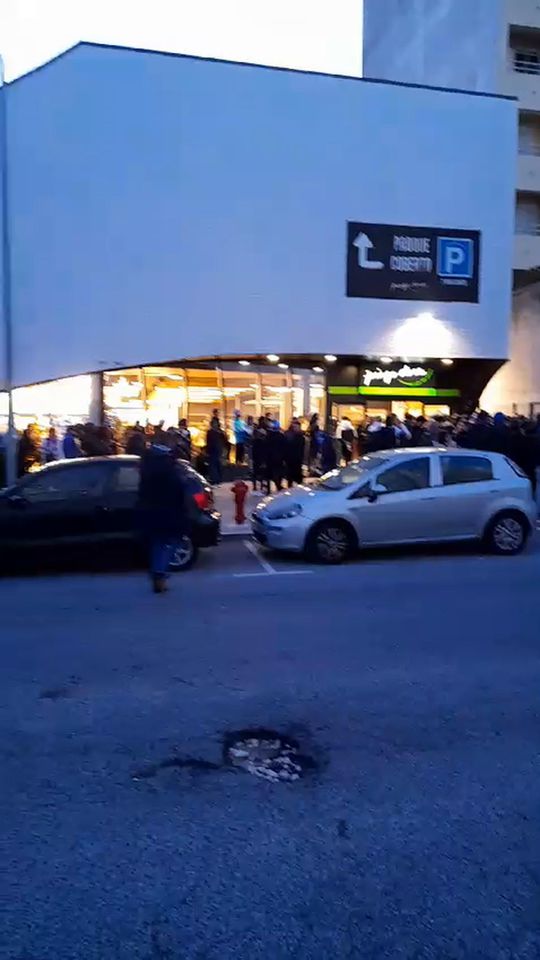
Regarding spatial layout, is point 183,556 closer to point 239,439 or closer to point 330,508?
point 330,508

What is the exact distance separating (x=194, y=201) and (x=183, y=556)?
15.0 m

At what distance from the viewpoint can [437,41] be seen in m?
38.0

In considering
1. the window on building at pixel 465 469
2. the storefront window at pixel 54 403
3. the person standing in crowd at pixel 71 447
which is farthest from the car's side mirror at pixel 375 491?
the storefront window at pixel 54 403

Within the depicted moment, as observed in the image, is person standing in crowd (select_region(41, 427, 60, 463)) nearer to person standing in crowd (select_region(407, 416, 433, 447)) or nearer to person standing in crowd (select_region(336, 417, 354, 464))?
person standing in crowd (select_region(336, 417, 354, 464))

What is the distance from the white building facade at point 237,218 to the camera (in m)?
22.5

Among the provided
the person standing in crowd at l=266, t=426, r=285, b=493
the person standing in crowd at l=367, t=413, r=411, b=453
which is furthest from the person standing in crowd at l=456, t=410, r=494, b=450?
the person standing in crowd at l=266, t=426, r=285, b=493

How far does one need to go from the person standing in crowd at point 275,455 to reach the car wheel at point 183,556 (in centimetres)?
652

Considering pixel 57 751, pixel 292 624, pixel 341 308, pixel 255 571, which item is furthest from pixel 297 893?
pixel 341 308

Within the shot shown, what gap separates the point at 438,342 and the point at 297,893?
22.9m

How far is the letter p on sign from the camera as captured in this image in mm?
24531

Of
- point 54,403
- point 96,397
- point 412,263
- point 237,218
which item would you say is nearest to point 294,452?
point 96,397

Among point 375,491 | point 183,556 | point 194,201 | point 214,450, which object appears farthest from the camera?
point 194,201

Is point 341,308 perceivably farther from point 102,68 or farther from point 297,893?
point 297,893

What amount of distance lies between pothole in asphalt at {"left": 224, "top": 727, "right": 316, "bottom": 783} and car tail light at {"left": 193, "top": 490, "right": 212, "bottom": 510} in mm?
5925
